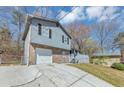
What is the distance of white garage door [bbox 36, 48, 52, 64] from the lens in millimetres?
10834

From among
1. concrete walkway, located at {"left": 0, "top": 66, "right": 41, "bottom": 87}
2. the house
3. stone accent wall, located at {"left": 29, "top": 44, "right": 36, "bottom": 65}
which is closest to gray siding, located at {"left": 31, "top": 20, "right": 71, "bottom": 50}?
the house

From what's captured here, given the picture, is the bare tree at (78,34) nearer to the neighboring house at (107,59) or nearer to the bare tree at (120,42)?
the neighboring house at (107,59)

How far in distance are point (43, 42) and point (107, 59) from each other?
160 inches

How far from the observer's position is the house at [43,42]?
431 inches

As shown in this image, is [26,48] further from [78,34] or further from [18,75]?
[78,34]

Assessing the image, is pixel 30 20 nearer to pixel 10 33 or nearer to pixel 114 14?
pixel 10 33

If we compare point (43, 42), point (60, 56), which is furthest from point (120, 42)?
point (43, 42)

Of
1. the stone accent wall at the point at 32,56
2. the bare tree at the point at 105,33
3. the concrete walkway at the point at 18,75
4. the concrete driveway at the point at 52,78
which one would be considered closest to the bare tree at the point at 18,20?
the stone accent wall at the point at 32,56

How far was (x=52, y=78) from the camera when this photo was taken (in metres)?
8.48

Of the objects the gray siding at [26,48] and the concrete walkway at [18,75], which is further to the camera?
the gray siding at [26,48]

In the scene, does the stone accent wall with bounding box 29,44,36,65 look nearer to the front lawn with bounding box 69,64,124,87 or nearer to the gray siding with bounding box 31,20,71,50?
the gray siding with bounding box 31,20,71,50

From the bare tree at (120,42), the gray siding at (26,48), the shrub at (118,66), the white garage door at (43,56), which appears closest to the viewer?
the white garage door at (43,56)

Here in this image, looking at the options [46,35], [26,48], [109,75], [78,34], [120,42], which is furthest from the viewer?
[78,34]
